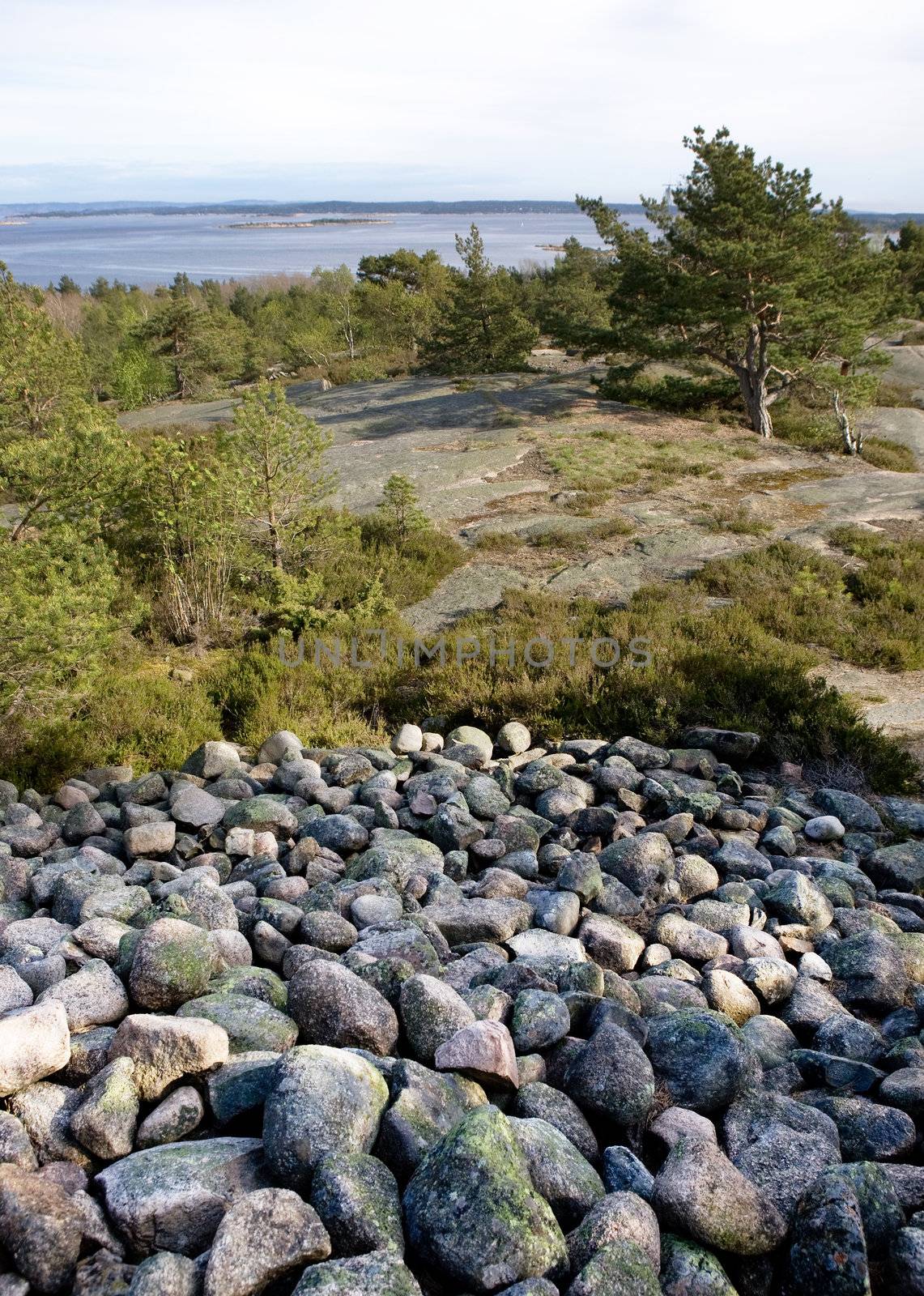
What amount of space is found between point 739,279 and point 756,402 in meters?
2.69

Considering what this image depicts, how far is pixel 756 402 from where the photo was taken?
62.8 ft

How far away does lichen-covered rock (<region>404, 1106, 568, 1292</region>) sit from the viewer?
2.07 m

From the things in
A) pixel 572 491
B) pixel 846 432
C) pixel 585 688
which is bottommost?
pixel 585 688

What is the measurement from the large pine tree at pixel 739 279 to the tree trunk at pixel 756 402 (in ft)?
0.09

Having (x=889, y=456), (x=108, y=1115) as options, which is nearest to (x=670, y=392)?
(x=889, y=456)

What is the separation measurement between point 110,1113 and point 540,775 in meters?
3.91

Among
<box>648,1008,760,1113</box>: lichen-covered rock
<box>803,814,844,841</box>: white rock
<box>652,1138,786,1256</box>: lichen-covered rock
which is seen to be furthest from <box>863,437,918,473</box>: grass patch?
<box>652,1138,786,1256</box>: lichen-covered rock

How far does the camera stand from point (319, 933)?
3734 millimetres

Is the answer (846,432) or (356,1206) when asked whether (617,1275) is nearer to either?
(356,1206)

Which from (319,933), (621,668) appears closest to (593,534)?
(621,668)

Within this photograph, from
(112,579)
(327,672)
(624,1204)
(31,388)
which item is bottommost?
(327,672)

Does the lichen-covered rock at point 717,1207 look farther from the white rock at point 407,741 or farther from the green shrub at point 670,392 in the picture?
the green shrub at point 670,392

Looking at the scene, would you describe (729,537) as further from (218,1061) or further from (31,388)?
(218,1061)

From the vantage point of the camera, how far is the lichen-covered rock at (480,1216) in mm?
2066
